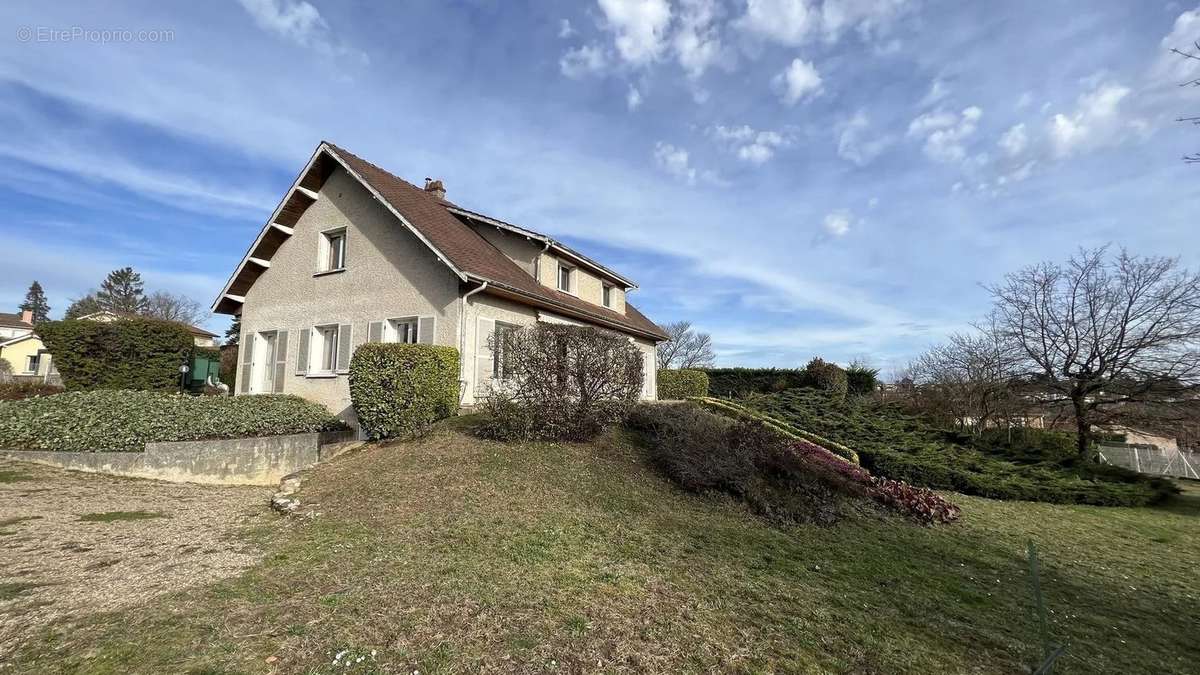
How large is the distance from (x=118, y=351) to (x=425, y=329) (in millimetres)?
8488

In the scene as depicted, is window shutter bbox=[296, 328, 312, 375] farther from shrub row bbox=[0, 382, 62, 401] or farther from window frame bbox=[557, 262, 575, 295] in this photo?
window frame bbox=[557, 262, 575, 295]

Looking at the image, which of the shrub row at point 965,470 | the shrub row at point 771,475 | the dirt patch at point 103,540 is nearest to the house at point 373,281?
the shrub row at point 771,475

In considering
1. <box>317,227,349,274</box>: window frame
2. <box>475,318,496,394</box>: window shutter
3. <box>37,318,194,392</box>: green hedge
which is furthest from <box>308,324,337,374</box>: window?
<box>475,318,496,394</box>: window shutter

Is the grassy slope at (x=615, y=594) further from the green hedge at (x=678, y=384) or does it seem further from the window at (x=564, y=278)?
the green hedge at (x=678, y=384)

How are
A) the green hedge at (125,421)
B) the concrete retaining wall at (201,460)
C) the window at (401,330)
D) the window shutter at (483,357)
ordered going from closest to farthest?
the concrete retaining wall at (201,460)
the green hedge at (125,421)
the window shutter at (483,357)
the window at (401,330)

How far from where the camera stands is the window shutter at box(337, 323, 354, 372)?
42.6ft

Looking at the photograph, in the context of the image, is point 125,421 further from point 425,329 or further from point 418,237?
point 418,237

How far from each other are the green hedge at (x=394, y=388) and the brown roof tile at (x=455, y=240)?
2.40 m

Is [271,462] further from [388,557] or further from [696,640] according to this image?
[696,640]

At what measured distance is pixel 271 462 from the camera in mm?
9406

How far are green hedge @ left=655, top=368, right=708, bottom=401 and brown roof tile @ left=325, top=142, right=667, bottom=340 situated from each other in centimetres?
622

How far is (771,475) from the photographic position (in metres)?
8.16

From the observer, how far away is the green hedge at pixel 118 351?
40.7ft

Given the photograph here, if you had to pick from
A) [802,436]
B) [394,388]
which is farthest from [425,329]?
[802,436]
